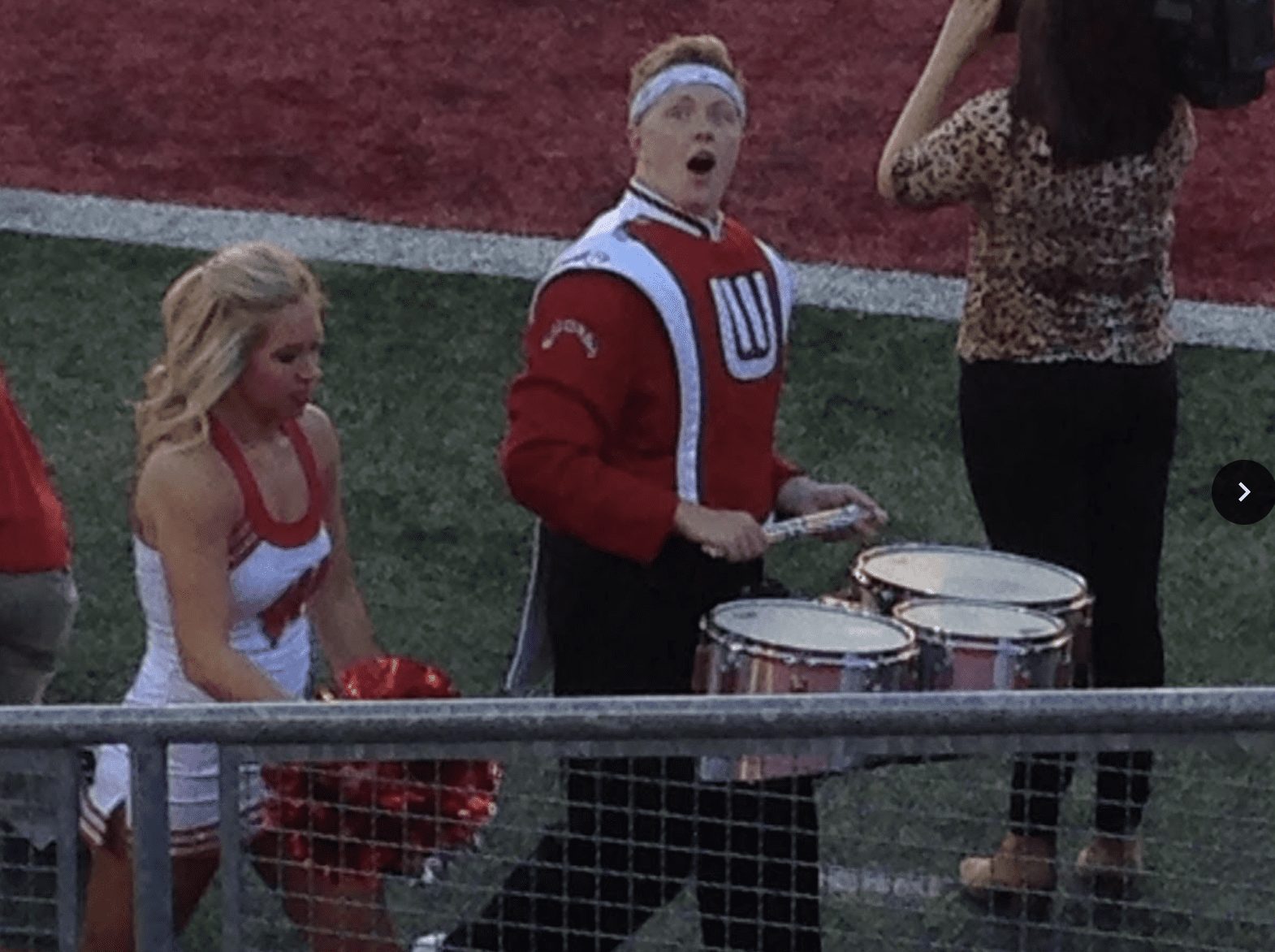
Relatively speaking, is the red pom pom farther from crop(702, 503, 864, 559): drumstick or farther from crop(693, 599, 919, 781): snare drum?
crop(702, 503, 864, 559): drumstick

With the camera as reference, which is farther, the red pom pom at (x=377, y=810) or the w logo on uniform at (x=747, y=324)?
the w logo on uniform at (x=747, y=324)

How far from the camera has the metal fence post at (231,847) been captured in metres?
3.73

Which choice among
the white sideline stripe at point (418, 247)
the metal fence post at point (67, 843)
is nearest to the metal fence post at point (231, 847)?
the metal fence post at point (67, 843)

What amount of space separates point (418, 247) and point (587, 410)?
17.8ft

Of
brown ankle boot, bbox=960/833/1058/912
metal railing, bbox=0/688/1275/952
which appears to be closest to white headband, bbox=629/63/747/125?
brown ankle boot, bbox=960/833/1058/912

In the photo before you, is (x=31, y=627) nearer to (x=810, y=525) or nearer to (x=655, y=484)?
(x=655, y=484)

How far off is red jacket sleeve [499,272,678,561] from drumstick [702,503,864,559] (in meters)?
0.13

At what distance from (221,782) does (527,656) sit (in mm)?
1593

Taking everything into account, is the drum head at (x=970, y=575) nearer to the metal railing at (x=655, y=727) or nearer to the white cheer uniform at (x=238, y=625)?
the white cheer uniform at (x=238, y=625)

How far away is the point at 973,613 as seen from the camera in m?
5.03

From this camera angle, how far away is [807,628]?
4910 millimetres

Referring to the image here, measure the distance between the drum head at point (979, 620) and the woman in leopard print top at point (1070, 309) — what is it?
1.07ft

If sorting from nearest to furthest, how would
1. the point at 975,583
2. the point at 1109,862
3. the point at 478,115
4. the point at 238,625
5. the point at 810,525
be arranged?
the point at 238,625, the point at 810,525, the point at 975,583, the point at 1109,862, the point at 478,115

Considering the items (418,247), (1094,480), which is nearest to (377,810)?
(1094,480)
